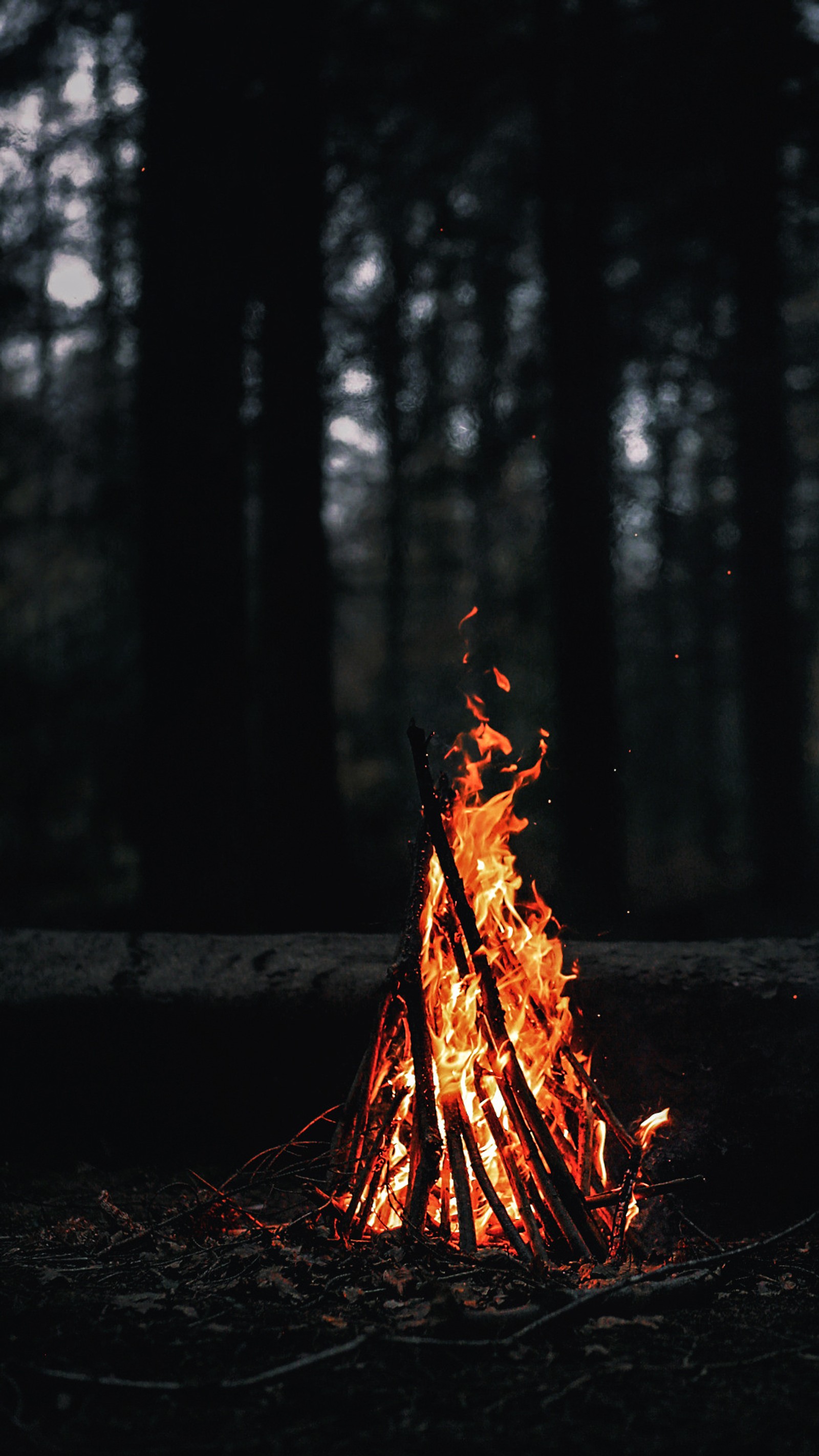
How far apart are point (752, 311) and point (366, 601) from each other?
7.12m

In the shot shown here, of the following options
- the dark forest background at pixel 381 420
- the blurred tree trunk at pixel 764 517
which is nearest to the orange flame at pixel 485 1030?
the dark forest background at pixel 381 420

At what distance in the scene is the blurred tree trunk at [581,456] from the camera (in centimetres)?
760

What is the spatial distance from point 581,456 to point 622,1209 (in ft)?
20.4

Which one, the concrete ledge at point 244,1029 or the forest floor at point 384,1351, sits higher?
the concrete ledge at point 244,1029

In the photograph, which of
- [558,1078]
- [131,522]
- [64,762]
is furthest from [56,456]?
[558,1078]

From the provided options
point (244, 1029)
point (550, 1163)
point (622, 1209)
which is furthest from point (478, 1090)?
point (244, 1029)

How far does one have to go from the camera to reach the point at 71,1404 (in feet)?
6.54

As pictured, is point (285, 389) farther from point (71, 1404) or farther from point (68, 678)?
point (71, 1404)

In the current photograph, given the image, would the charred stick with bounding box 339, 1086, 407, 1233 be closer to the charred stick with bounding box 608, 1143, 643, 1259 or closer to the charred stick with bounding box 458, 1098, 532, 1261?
the charred stick with bounding box 458, 1098, 532, 1261

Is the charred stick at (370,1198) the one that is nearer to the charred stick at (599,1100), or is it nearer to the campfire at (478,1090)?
the campfire at (478,1090)

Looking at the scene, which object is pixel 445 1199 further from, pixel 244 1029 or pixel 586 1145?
pixel 244 1029

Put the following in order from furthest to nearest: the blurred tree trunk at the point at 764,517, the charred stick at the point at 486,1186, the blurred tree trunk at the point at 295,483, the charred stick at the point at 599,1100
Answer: the blurred tree trunk at the point at 764,517
the blurred tree trunk at the point at 295,483
the charred stick at the point at 599,1100
the charred stick at the point at 486,1186

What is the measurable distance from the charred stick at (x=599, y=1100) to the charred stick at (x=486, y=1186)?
1.47 ft

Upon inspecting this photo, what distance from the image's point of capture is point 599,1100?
312 centimetres
